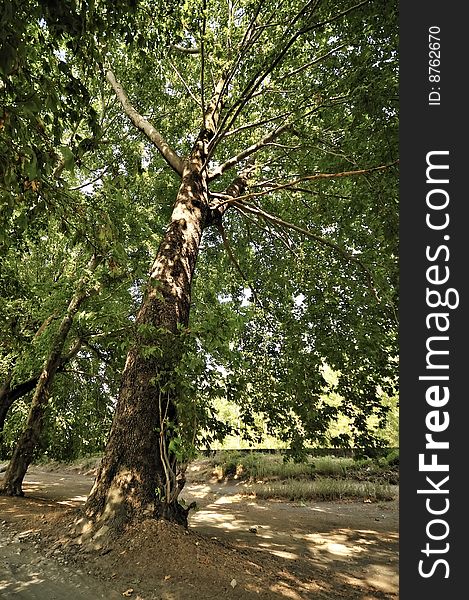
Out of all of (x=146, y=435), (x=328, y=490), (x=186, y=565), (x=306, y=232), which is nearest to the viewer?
(x=186, y=565)

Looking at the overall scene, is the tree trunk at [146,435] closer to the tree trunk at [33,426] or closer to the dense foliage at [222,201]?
the dense foliage at [222,201]

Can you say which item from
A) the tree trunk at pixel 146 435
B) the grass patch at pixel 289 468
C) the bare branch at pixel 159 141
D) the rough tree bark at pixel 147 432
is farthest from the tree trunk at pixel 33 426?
the grass patch at pixel 289 468

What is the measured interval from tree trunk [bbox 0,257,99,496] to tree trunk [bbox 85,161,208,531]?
399 centimetres

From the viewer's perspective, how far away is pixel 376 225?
523 centimetres

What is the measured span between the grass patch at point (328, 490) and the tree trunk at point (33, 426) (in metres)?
6.47

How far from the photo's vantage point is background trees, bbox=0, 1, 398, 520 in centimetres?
281

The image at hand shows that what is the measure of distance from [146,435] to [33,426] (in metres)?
6.07

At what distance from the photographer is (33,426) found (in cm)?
859

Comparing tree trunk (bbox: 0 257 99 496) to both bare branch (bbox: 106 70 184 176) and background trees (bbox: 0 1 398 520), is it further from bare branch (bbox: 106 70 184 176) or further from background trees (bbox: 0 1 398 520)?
bare branch (bbox: 106 70 184 176)

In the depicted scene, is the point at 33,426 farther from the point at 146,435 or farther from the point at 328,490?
the point at 328,490

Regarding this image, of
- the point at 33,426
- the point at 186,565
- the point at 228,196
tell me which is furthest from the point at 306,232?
the point at 33,426

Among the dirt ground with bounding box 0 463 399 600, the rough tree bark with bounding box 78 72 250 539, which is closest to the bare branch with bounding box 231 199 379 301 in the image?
the rough tree bark with bounding box 78 72 250 539

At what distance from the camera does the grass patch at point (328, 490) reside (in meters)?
10.4

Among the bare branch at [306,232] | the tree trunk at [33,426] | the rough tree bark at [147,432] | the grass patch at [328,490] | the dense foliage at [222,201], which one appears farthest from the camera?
the grass patch at [328,490]
